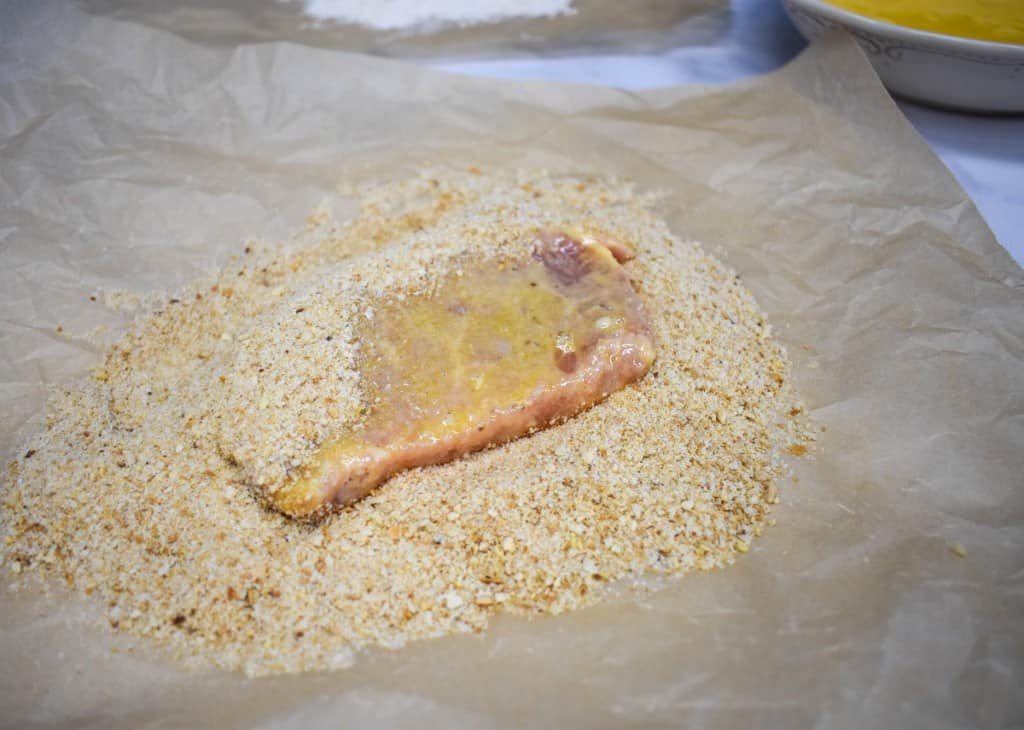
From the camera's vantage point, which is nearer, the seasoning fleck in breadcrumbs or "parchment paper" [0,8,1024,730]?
"parchment paper" [0,8,1024,730]

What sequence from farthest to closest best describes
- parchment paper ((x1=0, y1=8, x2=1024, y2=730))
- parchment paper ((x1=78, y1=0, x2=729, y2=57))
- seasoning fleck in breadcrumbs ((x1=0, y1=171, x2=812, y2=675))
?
parchment paper ((x1=78, y1=0, x2=729, y2=57))
seasoning fleck in breadcrumbs ((x1=0, y1=171, x2=812, y2=675))
parchment paper ((x1=0, y1=8, x2=1024, y2=730))

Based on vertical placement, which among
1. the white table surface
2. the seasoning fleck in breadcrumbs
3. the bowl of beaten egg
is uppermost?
the bowl of beaten egg

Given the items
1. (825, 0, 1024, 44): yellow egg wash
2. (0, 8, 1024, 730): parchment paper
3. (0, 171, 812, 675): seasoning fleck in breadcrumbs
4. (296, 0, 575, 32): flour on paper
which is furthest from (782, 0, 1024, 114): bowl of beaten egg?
(296, 0, 575, 32): flour on paper

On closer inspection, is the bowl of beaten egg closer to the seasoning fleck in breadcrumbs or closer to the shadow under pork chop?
the seasoning fleck in breadcrumbs

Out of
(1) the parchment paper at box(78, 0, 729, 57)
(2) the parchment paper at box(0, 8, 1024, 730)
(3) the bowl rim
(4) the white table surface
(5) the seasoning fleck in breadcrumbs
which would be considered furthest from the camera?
(1) the parchment paper at box(78, 0, 729, 57)

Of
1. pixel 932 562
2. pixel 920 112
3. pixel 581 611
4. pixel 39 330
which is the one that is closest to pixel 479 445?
pixel 581 611

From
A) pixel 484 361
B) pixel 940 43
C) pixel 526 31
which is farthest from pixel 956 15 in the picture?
pixel 484 361

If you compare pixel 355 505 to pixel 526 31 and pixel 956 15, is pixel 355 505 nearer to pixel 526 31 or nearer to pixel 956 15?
pixel 526 31

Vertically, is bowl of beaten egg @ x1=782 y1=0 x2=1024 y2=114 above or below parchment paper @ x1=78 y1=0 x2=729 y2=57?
above

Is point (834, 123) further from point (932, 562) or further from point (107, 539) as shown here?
point (107, 539)
